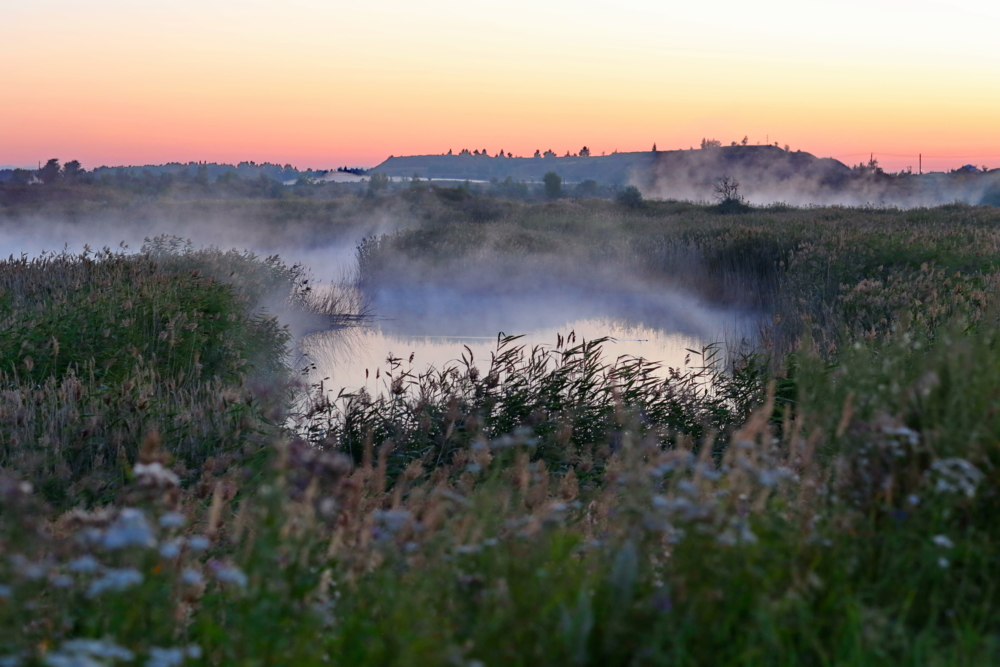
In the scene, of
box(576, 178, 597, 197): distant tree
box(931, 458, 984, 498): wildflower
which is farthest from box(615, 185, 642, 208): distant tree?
box(931, 458, 984, 498): wildflower

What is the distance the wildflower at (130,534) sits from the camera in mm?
1790

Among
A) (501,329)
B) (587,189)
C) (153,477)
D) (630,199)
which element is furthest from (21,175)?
(153,477)

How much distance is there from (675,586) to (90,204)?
1794 inches

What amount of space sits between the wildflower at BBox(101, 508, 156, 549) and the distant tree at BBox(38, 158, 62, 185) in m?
82.6

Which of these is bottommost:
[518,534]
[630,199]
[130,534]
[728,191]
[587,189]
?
[518,534]

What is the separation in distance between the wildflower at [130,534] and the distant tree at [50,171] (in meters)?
82.6

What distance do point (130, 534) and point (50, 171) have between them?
285 feet

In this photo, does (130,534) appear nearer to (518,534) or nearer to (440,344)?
(518,534)

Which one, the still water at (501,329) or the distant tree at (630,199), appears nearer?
the still water at (501,329)

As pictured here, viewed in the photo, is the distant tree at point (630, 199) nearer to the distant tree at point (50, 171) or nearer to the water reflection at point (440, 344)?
the water reflection at point (440, 344)

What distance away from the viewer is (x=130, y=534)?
1825 millimetres

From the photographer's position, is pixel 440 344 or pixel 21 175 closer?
pixel 440 344

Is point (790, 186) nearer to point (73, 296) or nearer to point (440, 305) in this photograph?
point (440, 305)

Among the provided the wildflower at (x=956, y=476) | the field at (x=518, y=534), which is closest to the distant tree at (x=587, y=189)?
the field at (x=518, y=534)
